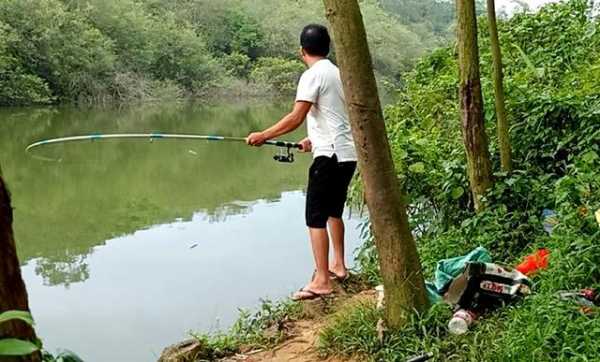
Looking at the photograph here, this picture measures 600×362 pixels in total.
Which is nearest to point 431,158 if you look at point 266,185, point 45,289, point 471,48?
point 471,48

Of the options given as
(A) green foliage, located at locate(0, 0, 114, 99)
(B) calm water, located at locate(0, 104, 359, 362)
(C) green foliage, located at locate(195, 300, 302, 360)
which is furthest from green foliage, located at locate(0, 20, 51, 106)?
(C) green foliage, located at locate(195, 300, 302, 360)

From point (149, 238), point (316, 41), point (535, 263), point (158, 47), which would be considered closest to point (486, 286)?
point (535, 263)

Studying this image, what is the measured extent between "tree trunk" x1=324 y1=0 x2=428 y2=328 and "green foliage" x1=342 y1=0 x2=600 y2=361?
0.38 ft

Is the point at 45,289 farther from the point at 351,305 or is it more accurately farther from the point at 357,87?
the point at 357,87

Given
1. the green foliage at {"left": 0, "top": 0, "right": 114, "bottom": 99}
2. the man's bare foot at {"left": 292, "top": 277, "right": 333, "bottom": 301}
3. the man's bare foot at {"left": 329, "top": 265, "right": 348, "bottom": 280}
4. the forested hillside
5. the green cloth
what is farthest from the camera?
the forested hillside

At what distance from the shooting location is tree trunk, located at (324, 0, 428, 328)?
97.6 inches

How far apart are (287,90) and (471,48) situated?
2890cm

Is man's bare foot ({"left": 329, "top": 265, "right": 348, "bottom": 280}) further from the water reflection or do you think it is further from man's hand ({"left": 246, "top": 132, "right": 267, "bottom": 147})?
the water reflection

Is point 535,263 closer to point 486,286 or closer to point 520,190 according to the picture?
point 486,286

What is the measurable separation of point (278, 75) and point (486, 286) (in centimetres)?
3070

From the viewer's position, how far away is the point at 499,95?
3520mm

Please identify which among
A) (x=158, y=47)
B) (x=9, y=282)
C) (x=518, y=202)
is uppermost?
(x=158, y=47)

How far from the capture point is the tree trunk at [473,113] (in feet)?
11.2

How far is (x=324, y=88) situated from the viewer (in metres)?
3.11
